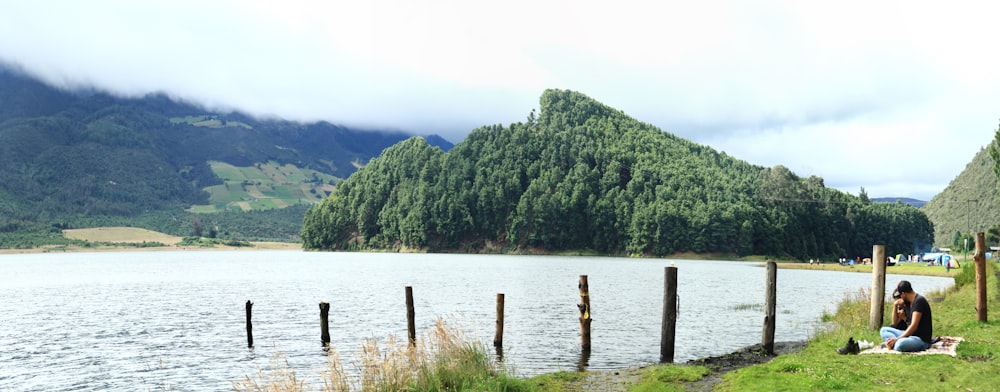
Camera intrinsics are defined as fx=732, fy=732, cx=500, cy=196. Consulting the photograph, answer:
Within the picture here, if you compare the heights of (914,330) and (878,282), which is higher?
(878,282)

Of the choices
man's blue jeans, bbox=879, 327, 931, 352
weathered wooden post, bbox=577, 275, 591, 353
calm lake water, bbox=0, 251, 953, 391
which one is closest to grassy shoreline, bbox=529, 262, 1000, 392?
man's blue jeans, bbox=879, 327, 931, 352

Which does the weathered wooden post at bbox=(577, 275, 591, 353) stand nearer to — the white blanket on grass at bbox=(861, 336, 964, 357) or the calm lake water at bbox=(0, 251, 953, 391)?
the calm lake water at bbox=(0, 251, 953, 391)

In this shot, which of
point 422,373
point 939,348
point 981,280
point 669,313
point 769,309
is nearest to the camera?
point 422,373

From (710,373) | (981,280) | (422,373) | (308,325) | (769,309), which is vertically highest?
(981,280)

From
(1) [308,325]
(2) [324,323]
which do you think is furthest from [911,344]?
(1) [308,325]

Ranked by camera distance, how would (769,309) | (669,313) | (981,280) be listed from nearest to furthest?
(981,280) < (669,313) < (769,309)

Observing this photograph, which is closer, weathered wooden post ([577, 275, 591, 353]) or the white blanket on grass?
the white blanket on grass

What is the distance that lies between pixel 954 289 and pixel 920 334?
27794mm

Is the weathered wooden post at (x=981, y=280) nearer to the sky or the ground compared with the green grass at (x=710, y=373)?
nearer to the sky

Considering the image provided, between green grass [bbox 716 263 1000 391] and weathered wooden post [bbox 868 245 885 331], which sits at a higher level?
weathered wooden post [bbox 868 245 885 331]

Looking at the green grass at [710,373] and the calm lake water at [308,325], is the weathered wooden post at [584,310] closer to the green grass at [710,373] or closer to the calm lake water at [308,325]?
the calm lake water at [308,325]

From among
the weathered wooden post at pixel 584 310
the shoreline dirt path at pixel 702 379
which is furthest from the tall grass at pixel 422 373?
the weathered wooden post at pixel 584 310

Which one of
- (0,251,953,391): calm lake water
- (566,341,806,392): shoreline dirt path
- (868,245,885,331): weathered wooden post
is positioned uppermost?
(868,245,885,331): weathered wooden post

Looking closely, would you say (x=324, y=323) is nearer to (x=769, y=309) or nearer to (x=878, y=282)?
(x=769, y=309)
